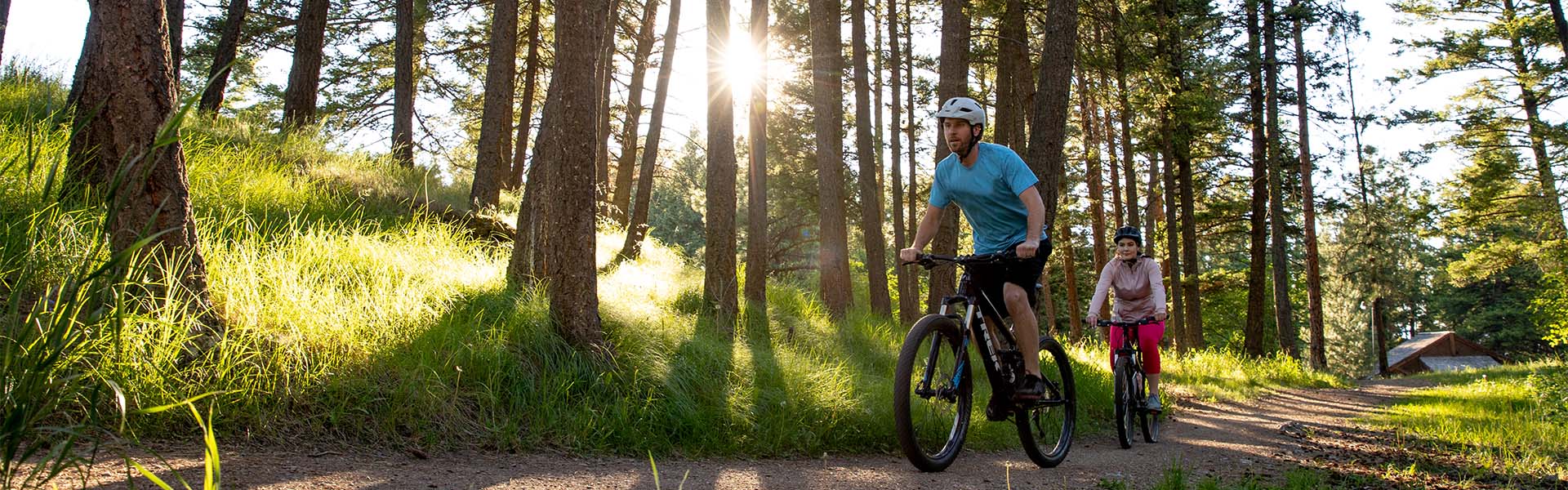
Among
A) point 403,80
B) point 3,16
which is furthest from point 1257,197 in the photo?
point 3,16

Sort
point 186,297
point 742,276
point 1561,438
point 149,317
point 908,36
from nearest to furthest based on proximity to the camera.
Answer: point 149,317 → point 186,297 → point 1561,438 → point 742,276 → point 908,36

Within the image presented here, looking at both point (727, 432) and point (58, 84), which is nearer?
point (727, 432)

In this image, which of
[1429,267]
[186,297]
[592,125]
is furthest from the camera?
[1429,267]

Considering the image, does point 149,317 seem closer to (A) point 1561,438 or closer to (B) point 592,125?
(B) point 592,125

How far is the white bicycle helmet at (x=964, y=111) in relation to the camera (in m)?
5.09

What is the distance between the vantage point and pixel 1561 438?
705 centimetres

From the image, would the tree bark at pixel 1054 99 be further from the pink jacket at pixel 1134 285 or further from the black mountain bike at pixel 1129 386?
the black mountain bike at pixel 1129 386

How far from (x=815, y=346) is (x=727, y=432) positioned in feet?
10.3

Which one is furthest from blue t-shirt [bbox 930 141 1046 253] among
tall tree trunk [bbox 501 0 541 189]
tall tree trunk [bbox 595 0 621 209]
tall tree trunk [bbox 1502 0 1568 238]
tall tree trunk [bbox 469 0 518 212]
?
tall tree trunk [bbox 1502 0 1568 238]

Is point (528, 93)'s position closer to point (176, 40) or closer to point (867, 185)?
point (867, 185)

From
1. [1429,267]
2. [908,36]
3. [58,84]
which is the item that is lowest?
[1429,267]

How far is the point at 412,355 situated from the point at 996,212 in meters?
3.50

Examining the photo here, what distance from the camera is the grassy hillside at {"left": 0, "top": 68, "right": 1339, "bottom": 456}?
A: 4.37m

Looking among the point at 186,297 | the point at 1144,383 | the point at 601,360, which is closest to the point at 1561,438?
the point at 1144,383
